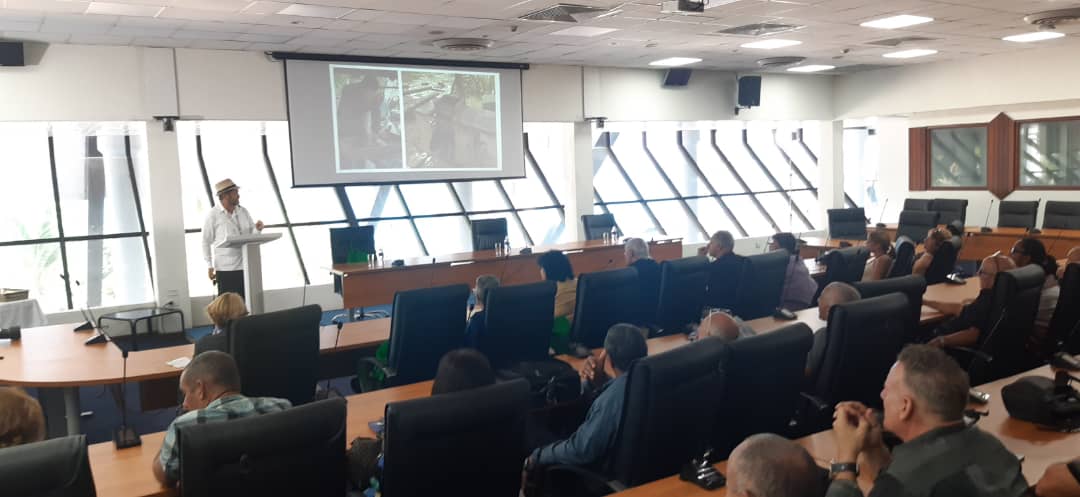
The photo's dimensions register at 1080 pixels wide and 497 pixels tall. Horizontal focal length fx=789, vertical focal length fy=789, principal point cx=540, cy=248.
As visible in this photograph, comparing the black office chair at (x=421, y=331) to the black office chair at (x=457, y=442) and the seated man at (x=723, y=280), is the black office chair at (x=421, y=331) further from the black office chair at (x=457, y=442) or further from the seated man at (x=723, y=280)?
the seated man at (x=723, y=280)

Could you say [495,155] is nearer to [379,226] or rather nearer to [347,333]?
[379,226]

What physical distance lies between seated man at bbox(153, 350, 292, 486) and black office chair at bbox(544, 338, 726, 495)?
128 centimetres

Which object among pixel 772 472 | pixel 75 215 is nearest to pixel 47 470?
pixel 772 472

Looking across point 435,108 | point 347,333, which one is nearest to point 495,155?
point 435,108

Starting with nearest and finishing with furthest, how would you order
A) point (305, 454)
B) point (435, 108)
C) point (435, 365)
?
1. point (305, 454)
2. point (435, 365)
3. point (435, 108)

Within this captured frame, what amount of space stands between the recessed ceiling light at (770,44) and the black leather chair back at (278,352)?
25.0ft

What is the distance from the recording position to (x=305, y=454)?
8.46 ft

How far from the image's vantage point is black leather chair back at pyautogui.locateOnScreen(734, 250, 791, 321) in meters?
6.30

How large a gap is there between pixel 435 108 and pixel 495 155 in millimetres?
1134

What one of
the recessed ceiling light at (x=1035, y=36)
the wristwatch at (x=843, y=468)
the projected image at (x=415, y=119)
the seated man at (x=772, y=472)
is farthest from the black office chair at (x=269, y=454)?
the recessed ceiling light at (x=1035, y=36)

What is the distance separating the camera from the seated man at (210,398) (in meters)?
2.82

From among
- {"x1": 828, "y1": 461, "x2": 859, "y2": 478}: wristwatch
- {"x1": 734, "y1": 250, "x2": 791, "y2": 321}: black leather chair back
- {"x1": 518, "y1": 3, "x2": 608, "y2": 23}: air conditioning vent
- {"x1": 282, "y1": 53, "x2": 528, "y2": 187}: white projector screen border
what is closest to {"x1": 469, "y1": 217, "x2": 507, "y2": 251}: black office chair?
{"x1": 282, "y1": 53, "x2": 528, "y2": 187}: white projector screen border

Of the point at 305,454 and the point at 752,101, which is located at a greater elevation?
the point at 752,101

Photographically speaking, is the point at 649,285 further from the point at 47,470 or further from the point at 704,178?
the point at 704,178
